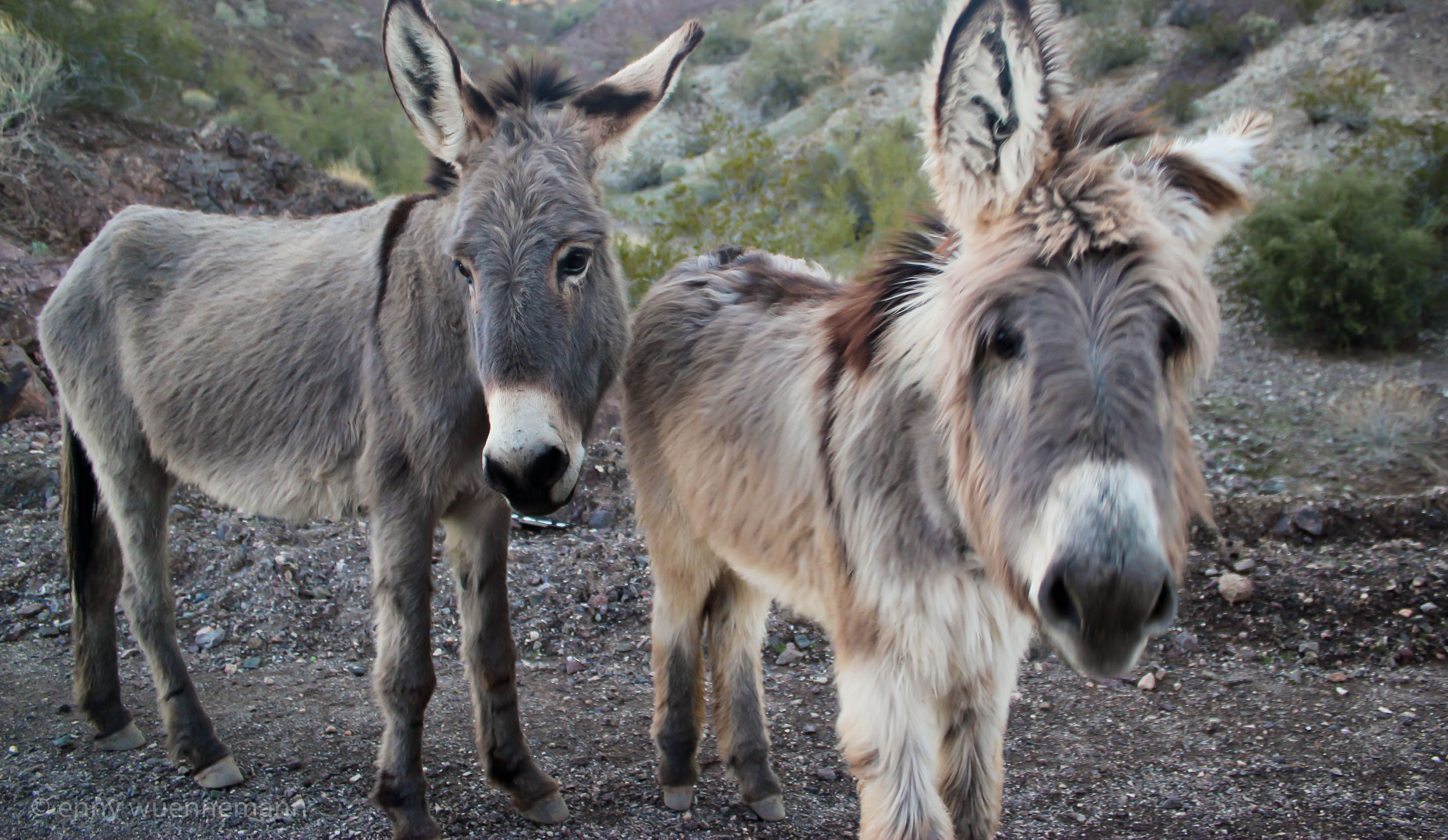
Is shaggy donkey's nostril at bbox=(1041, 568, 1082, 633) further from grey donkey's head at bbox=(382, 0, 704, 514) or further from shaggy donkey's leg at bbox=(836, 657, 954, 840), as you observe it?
grey donkey's head at bbox=(382, 0, 704, 514)

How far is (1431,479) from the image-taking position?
5840 mm

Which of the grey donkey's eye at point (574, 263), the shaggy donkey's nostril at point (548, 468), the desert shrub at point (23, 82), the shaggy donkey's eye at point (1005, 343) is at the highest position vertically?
the desert shrub at point (23, 82)

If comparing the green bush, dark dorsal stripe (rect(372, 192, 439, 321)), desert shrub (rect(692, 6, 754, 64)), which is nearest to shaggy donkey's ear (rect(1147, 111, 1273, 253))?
dark dorsal stripe (rect(372, 192, 439, 321))

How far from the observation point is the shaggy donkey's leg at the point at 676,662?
3244 millimetres

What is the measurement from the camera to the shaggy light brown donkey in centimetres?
152

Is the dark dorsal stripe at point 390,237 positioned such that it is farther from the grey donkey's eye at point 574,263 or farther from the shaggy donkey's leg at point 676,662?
the shaggy donkey's leg at point 676,662

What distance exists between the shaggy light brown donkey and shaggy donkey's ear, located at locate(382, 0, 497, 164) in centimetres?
100

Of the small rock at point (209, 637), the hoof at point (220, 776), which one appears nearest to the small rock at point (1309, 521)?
the hoof at point (220, 776)

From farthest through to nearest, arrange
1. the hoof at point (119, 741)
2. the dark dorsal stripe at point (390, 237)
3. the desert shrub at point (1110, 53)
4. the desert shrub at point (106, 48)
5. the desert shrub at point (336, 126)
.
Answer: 1. the desert shrub at point (1110, 53)
2. the desert shrub at point (336, 126)
3. the desert shrub at point (106, 48)
4. the hoof at point (119, 741)
5. the dark dorsal stripe at point (390, 237)

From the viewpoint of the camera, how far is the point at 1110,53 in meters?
15.9

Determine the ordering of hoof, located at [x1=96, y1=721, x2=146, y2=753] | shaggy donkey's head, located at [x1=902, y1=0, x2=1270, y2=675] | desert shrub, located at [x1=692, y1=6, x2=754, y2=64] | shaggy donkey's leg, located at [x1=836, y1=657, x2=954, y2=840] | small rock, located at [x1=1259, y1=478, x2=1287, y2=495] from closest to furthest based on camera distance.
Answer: shaggy donkey's head, located at [x1=902, y1=0, x2=1270, y2=675], shaggy donkey's leg, located at [x1=836, y1=657, x2=954, y2=840], hoof, located at [x1=96, y1=721, x2=146, y2=753], small rock, located at [x1=1259, y1=478, x2=1287, y2=495], desert shrub, located at [x1=692, y1=6, x2=754, y2=64]

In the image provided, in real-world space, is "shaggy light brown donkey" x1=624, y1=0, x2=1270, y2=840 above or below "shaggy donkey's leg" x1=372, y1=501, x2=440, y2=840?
above

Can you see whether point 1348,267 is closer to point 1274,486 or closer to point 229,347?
point 1274,486

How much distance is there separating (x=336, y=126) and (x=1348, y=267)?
526 inches
